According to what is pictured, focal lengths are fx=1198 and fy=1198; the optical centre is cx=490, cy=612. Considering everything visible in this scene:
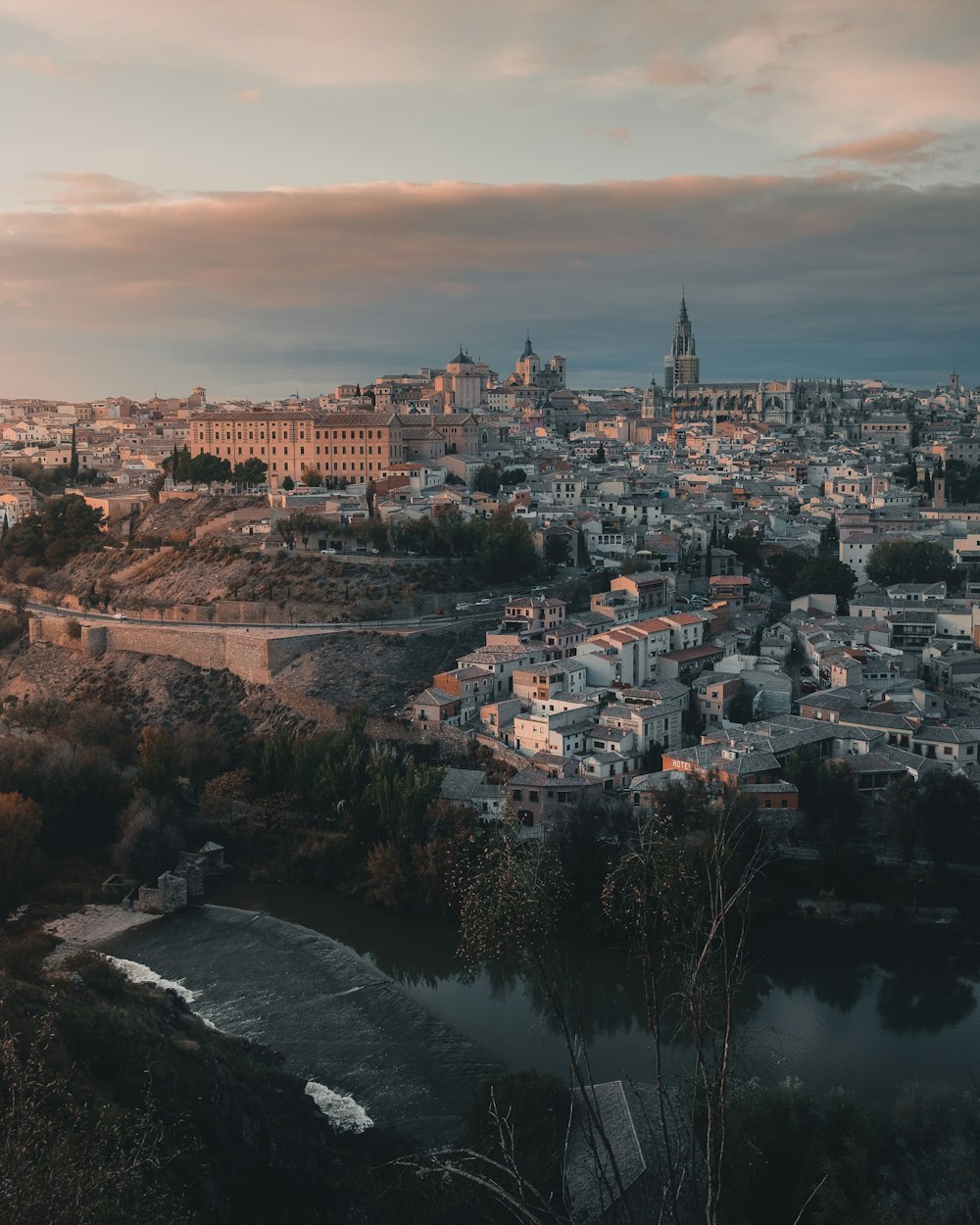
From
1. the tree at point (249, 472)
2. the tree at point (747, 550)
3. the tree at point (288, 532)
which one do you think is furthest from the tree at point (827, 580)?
the tree at point (249, 472)

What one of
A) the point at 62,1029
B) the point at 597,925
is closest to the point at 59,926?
the point at 62,1029

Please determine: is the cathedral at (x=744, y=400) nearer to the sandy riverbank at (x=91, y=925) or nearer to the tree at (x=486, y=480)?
the tree at (x=486, y=480)

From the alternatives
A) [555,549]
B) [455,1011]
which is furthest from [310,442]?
[455,1011]

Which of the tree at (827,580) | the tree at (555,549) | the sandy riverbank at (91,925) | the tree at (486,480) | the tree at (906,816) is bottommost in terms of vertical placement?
the sandy riverbank at (91,925)

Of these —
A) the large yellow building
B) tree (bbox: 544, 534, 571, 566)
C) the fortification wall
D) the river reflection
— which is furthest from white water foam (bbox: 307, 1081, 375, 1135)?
the large yellow building

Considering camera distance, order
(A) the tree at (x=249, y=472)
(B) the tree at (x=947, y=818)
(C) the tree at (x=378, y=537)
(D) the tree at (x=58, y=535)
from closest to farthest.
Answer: (B) the tree at (x=947, y=818) → (C) the tree at (x=378, y=537) → (D) the tree at (x=58, y=535) → (A) the tree at (x=249, y=472)

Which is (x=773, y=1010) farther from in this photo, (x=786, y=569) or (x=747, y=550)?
(x=747, y=550)

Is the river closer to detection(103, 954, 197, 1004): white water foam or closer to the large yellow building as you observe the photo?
detection(103, 954, 197, 1004): white water foam
